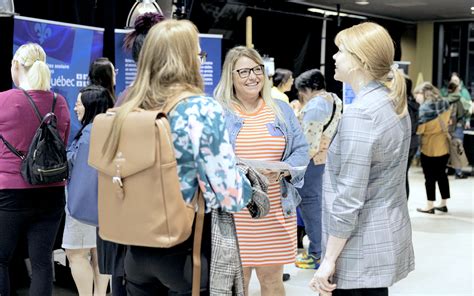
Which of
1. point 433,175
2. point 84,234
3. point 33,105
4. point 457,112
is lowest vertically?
point 433,175

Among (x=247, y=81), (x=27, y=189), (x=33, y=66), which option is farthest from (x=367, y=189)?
(x=33, y=66)

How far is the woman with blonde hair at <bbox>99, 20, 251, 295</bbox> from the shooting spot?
1.89 meters

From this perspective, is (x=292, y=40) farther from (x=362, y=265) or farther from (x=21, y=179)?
(x=362, y=265)

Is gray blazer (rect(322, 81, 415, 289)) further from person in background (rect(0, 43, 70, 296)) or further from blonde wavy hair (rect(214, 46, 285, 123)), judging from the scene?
person in background (rect(0, 43, 70, 296))

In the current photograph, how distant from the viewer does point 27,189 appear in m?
3.17

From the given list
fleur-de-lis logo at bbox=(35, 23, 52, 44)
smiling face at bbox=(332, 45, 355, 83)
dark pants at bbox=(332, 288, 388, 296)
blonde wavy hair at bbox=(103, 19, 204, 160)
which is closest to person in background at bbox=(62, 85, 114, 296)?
fleur-de-lis logo at bbox=(35, 23, 52, 44)

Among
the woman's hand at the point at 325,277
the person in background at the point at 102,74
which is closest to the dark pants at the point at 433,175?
the person in background at the point at 102,74

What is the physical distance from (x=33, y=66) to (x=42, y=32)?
112cm

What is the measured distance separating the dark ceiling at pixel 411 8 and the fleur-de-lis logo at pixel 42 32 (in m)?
7.86

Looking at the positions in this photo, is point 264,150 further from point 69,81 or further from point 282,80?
point 282,80

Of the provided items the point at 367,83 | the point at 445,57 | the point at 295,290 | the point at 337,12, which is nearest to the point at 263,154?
the point at 367,83

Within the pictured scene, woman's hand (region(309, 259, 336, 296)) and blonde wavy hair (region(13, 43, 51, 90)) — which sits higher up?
blonde wavy hair (region(13, 43, 51, 90))

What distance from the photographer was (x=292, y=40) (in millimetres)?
12031

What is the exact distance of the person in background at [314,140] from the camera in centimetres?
495
